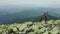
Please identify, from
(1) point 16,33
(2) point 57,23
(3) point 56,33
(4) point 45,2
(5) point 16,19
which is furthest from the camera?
(4) point 45,2

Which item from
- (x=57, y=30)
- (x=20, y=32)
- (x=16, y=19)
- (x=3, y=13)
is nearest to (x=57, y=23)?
(x=57, y=30)

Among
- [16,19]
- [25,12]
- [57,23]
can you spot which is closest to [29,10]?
[25,12]

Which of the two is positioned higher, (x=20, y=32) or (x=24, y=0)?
(x=24, y=0)

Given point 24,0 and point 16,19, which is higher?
point 24,0

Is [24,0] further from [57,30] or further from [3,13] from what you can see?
[57,30]

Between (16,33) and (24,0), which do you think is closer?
(16,33)

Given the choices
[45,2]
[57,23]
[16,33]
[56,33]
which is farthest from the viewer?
[45,2]

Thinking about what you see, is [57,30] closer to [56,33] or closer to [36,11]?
[56,33]

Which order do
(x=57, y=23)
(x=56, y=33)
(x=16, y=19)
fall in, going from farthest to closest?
(x=16, y=19) < (x=57, y=23) < (x=56, y=33)

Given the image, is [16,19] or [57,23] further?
[16,19]
